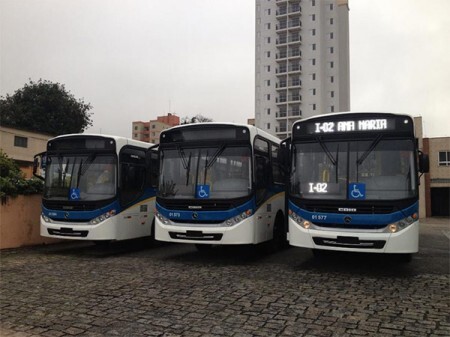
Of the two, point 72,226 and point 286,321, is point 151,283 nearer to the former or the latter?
point 286,321

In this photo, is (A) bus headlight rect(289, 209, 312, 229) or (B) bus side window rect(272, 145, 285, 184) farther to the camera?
(B) bus side window rect(272, 145, 285, 184)

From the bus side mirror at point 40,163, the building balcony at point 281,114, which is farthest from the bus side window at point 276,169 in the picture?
the building balcony at point 281,114

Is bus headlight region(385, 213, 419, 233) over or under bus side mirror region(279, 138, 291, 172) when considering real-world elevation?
under

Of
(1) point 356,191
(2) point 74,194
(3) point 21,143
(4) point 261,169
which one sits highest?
(3) point 21,143

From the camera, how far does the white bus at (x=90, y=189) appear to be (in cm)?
1102

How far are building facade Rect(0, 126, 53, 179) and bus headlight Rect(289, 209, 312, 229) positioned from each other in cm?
3555

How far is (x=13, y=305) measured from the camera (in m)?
6.42

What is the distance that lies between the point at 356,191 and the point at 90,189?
6.90 m

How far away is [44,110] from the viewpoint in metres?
47.6

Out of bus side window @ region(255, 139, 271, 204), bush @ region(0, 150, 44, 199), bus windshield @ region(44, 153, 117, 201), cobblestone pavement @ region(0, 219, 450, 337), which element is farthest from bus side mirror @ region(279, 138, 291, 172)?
bush @ region(0, 150, 44, 199)

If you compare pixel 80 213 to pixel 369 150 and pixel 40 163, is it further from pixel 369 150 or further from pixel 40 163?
pixel 369 150

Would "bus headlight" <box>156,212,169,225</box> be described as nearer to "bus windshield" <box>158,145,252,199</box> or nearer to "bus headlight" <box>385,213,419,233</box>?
"bus windshield" <box>158,145,252,199</box>

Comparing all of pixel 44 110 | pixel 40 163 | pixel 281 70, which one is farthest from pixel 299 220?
pixel 281 70

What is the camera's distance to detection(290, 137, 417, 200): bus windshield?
8.23m
